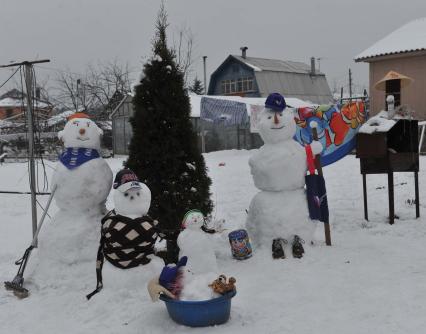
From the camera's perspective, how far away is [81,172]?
5297mm

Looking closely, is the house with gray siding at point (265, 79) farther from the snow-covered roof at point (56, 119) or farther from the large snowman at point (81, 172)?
the large snowman at point (81, 172)

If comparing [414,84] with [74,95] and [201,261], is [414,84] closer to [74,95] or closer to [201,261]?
[201,261]

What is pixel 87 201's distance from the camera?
537 centimetres

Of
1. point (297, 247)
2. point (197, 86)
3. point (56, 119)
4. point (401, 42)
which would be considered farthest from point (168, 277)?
point (197, 86)

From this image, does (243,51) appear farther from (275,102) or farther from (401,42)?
(275,102)

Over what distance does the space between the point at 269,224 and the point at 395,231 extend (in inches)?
79.6

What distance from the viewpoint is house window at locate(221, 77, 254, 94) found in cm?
3372

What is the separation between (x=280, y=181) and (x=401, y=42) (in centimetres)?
1562

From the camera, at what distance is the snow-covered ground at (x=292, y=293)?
12.6ft

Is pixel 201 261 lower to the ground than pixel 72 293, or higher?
higher

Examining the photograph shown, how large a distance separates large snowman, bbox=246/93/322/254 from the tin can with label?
304mm

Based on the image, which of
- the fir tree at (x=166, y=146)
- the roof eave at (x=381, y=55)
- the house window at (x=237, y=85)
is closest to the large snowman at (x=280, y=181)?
the fir tree at (x=166, y=146)

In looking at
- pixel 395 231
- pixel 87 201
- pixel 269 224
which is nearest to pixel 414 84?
pixel 395 231

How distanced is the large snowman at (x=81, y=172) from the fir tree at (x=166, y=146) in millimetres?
390
